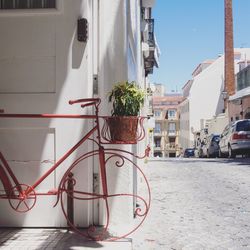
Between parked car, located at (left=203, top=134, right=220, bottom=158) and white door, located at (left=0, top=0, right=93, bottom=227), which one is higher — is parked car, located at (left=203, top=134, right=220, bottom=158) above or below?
below

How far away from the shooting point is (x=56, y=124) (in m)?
4.59

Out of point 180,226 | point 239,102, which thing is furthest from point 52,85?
point 239,102

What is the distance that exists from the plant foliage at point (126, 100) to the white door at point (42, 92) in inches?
22.9

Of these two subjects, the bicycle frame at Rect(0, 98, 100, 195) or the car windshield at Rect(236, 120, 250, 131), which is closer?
the bicycle frame at Rect(0, 98, 100, 195)

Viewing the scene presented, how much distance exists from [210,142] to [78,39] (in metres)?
24.6

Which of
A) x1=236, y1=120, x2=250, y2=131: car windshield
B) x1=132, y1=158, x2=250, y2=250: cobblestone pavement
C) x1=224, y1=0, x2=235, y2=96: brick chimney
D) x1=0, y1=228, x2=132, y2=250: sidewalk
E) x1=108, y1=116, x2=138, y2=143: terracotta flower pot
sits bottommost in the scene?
x1=132, y1=158, x2=250, y2=250: cobblestone pavement

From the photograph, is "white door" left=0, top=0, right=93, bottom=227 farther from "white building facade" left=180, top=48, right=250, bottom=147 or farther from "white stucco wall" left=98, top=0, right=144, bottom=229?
"white building facade" left=180, top=48, right=250, bottom=147

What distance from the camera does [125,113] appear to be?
402 centimetres

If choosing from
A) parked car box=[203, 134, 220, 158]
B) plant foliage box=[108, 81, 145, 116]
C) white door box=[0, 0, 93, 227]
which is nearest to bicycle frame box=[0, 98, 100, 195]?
plant foliage box=[108, 81, 145, 116]

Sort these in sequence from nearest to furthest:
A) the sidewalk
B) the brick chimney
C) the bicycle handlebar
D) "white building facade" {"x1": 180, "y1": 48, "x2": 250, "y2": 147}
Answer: the sidewalk, the bicycle handlebar, the brick chimney, "white building facade" {"x1": 180, "y1": 48, "x2": 250, "y2": 147}

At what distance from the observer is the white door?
456 centimetres

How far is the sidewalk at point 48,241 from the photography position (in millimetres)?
3932

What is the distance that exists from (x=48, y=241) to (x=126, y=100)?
4.52 ft

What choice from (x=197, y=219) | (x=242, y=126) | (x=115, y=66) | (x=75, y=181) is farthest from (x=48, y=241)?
(x=242, y=126)
